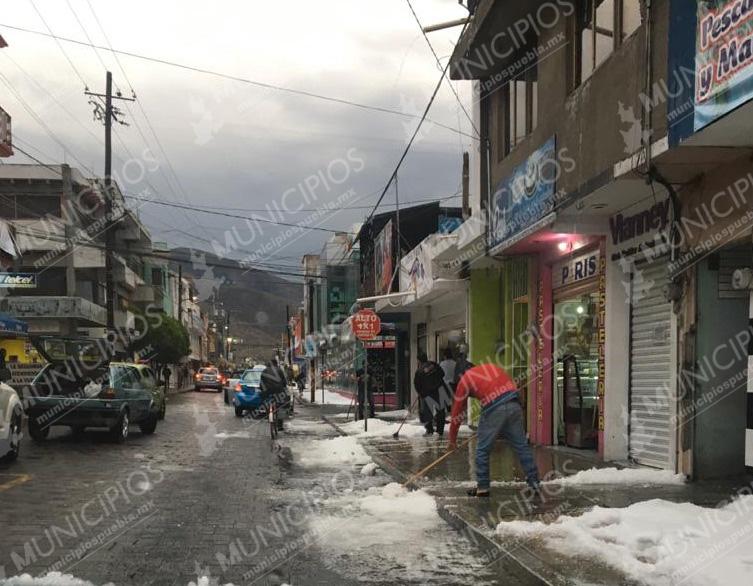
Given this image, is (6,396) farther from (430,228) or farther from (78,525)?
(430,228)

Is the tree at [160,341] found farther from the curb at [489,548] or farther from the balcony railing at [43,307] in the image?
the curb at [489,548]

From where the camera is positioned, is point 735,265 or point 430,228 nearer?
point 735,265

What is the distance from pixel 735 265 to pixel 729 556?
13.8 ft

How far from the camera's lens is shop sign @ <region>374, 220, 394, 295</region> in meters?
27.5

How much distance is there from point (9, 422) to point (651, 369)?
30.1 ft

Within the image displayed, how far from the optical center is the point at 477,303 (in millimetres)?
16125

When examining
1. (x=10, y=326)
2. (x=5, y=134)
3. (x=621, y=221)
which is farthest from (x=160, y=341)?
(x=621, y=221)

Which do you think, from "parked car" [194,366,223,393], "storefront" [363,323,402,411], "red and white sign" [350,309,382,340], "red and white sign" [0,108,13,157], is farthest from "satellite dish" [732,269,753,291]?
"parked car" [194,366,223,393]

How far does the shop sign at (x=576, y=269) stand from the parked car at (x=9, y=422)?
8873 mm

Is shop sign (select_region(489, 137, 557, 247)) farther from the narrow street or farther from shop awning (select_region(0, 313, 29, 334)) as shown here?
shop awning (select_region(0, 313, 29, 334))

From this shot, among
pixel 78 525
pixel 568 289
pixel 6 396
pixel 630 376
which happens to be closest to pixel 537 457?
pixel 630 376

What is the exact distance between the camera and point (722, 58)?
6035 mm

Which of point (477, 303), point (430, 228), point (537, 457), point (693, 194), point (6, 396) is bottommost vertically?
point (537, 457)

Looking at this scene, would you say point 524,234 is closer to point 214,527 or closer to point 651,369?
point 651,369
